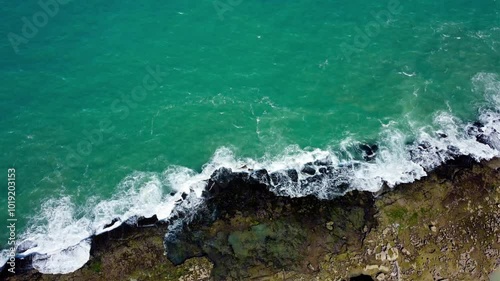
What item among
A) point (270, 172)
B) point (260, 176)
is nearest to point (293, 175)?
point (270, 172)

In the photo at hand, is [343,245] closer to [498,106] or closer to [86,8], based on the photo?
[498,106]

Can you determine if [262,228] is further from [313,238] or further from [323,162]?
[323,162]

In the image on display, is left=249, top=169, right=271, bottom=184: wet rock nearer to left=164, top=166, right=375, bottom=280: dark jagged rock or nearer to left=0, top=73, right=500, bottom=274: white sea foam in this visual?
left=0, top=73, right=500, bottom=274: white sea foam

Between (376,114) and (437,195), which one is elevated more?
(376,114)

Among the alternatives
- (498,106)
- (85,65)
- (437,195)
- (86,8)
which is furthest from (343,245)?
(86,8)

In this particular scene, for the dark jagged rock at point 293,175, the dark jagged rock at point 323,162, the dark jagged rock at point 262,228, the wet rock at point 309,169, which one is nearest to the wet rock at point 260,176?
the dark jagged rock at point 262,228
